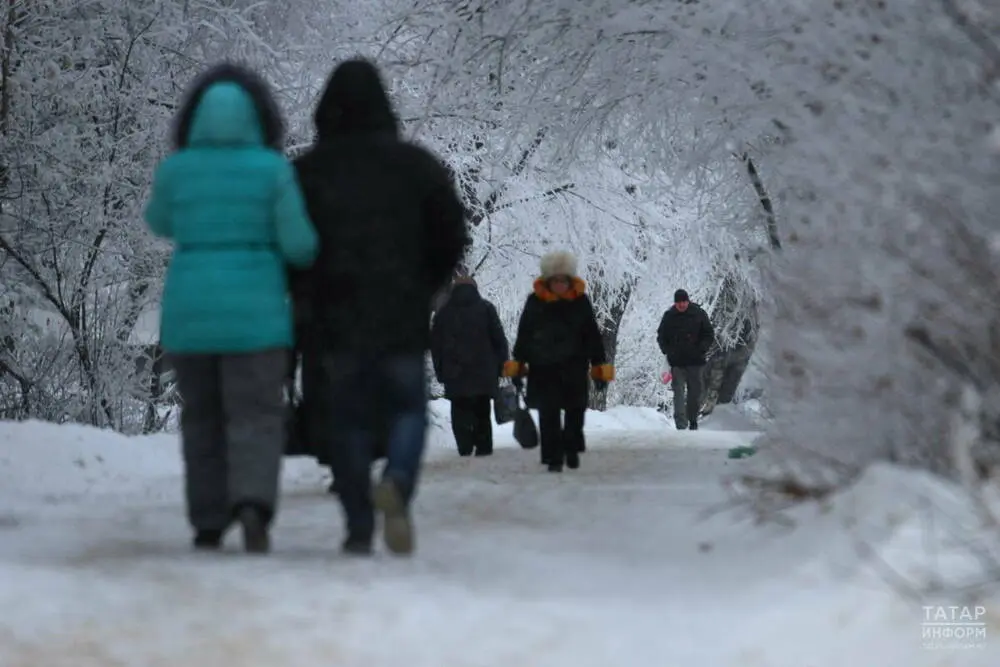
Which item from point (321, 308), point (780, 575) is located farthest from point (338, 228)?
point (780, 575)

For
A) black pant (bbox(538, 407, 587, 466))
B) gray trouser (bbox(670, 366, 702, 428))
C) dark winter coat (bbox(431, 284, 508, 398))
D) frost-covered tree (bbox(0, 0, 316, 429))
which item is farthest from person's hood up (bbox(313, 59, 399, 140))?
gray trouser (bbox(670, 366, 702, 428))

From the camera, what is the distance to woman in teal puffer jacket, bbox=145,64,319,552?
6207mm

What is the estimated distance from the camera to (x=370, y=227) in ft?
20.4

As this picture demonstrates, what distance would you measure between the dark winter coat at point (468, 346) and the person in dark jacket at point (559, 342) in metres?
2.16

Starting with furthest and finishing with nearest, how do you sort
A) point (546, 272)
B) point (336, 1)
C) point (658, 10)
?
point (336, 1) < point (546, 272) < point (658, 10)

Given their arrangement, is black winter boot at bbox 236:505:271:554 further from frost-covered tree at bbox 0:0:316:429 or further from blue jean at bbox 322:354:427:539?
frost-covered tree at bbox 0:0:316:429

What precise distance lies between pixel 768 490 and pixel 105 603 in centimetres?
311

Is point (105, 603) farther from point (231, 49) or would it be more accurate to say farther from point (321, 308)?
point (231, 49)

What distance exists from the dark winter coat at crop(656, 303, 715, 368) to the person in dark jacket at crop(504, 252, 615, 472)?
8.76 m

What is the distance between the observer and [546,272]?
38.2 feet

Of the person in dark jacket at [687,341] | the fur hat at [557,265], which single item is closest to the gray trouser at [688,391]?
the person in dark jacket at [687,341]

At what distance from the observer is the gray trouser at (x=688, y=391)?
20906mm

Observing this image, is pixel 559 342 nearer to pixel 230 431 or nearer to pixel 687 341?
pixel 230 431

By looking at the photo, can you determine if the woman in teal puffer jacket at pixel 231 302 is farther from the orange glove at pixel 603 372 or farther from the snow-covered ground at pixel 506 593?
the orange glove at pixel 603 372
